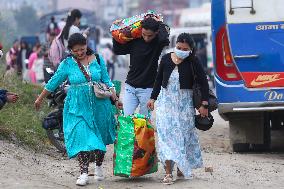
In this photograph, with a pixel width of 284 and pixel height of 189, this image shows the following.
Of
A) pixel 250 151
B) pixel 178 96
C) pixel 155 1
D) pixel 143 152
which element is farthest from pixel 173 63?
pixel 155 1

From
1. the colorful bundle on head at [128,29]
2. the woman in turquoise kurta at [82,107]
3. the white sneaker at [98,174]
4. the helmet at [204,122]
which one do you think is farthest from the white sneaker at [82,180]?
the colorful bundle on head at [128,29]

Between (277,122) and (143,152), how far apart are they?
4.75 m

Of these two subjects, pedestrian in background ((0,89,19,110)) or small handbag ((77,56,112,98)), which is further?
pedestrian in background ((0,89,19,110))

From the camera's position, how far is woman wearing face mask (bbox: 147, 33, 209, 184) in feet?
31.0

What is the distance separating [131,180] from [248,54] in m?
2.75

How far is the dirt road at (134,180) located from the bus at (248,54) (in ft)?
2.36

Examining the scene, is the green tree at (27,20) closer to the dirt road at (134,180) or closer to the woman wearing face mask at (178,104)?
the dirt road at (134,180)

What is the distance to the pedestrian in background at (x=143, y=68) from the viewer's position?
33.6 feet

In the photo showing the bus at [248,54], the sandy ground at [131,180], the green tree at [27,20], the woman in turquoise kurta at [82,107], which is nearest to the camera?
the sandy ground at [131,180]

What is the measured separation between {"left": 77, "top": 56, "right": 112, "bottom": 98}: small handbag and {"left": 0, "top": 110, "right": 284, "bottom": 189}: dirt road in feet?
2.88

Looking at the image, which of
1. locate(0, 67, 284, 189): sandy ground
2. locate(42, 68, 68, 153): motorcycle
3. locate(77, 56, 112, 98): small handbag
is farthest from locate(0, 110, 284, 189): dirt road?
locate(77, 56, 112, 98): small handbag

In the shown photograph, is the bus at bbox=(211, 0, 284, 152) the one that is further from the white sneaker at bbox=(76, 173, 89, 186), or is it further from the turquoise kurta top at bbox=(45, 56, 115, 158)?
the white sneaker at bbox=(76, 173, 89, 186)

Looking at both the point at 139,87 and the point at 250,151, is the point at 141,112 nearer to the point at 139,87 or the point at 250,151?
the point at 139,87

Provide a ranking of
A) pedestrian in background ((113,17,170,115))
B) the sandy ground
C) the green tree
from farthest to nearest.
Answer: the green tree
pedestrian in background ((113,17,170,115))
the sandy ground
